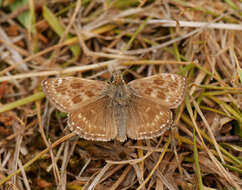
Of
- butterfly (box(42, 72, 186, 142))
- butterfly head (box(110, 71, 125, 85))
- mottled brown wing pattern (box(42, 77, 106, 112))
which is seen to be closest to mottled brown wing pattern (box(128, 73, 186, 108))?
butterfly (box(42, 72, 186, 142))

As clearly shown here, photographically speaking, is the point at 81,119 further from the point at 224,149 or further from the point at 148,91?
the point at 224,149

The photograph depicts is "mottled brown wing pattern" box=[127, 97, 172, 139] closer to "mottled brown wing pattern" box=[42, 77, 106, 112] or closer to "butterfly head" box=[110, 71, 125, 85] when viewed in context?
"butterfly head" box=[110, 71, 125, 85]

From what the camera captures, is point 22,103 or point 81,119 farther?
point 22,103

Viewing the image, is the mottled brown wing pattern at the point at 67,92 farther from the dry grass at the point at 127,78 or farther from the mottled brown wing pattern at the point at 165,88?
the mottled brown wing pattern at the point at 165,88

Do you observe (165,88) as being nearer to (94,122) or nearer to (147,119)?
(147,119)

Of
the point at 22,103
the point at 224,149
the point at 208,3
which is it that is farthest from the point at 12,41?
the point at 224,149

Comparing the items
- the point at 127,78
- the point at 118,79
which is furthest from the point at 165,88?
the point at 127,78

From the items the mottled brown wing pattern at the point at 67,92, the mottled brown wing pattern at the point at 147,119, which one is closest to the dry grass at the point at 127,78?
the mottled brown wing pattern at the point at 147,119
